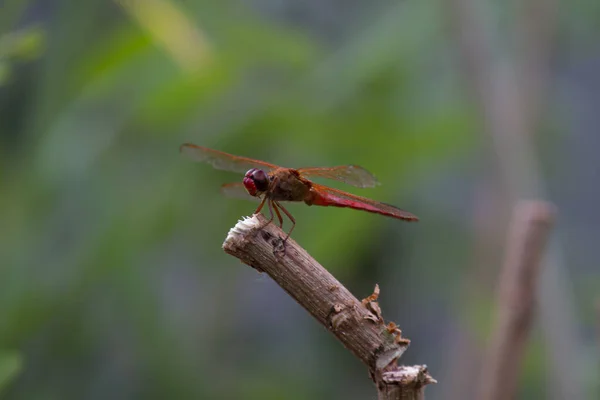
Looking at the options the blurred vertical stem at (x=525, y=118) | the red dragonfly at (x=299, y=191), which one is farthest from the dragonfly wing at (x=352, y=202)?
the blurred vertical stem at (x=525, y=118)

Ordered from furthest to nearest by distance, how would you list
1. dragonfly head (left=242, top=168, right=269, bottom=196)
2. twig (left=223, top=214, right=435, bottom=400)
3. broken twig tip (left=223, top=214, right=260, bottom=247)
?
dragonfly head (left=242, top=168, right=269, bottom=196) < broken twig tip (left=223, top=214, right=260, bottom=247) < twig (left=223, top=214, right=435, bottom=400)

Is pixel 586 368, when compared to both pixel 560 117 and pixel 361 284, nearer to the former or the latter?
pixel 361 284

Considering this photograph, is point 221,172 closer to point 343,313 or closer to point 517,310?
point 517,310

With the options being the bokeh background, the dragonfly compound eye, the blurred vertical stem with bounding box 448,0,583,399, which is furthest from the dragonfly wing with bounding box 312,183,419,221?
the blurred vertical stem with bounding box 448,0,583,399

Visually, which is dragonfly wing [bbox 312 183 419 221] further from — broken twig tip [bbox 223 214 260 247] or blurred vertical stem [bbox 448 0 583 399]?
blurred vertical stem [bbox 448 0 583 399]

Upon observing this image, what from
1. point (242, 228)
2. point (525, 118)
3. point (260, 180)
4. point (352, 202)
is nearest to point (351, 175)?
point (352, 202)

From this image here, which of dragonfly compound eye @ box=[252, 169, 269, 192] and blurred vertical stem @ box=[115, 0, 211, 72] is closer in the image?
dragonfly compound eye @ box=[252, 169, 269, 192]

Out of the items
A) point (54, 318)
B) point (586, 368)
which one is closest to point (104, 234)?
point (54, 318)
